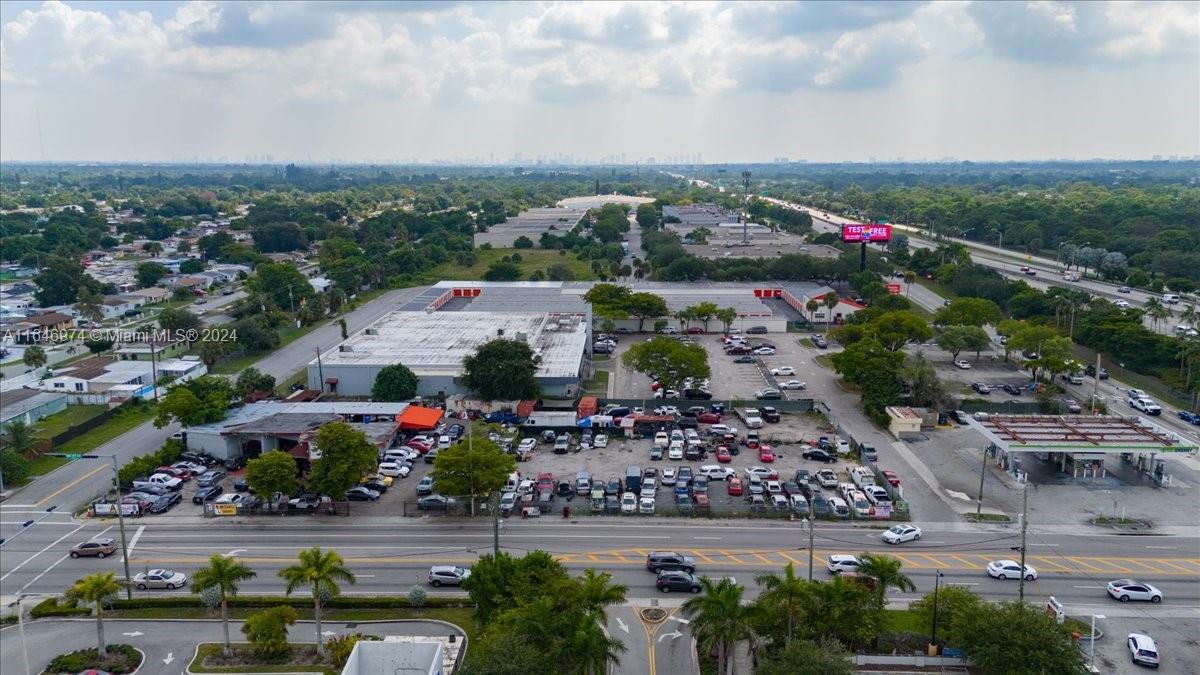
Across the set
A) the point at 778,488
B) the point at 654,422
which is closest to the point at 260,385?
the point at 654,422

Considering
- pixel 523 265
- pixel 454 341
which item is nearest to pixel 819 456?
pixel 454 341

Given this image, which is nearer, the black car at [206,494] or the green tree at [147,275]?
the black car at [206,494]

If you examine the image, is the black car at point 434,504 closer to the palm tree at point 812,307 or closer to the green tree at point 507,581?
the green tree at point 507,581

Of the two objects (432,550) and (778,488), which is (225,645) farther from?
(778,488)

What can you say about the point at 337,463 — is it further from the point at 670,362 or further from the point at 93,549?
the point at 670,362

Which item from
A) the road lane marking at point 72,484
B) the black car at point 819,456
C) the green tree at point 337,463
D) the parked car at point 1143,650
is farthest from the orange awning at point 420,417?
the parked car at point 1143,650
